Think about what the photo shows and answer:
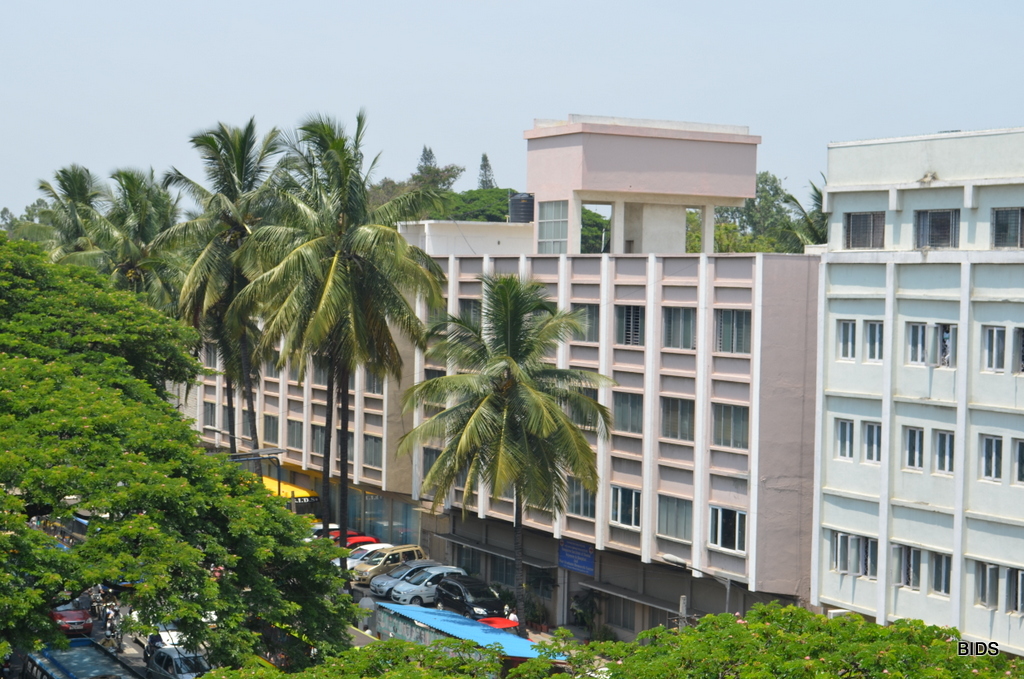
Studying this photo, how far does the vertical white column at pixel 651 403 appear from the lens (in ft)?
122

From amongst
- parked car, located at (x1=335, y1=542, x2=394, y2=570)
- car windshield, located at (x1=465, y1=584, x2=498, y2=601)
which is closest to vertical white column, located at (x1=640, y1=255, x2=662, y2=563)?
car windshield, located at (x1=465, y1=584, x2=498, y2=601)

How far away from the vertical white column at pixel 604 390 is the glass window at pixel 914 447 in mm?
9994

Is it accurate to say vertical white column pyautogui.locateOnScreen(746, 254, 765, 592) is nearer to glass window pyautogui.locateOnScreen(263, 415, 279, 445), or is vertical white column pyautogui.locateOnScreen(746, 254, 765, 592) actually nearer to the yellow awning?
the yellow awning

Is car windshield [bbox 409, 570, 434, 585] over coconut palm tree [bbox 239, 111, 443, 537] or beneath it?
beneath

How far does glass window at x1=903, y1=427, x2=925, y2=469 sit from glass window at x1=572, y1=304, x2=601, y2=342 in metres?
10.8

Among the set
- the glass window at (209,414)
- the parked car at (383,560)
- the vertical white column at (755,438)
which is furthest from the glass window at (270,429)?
the vertical white column at (755,438)

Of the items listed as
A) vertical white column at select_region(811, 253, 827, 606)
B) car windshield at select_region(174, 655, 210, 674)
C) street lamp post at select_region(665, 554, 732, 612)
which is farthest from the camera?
street lamp post at select_region(665, 554, 732, 612)

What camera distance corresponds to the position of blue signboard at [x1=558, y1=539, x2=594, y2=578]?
4094 centimetres

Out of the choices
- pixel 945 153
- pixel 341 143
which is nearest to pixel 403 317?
pixel 341 143

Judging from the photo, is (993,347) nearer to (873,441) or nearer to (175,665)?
(873,441)

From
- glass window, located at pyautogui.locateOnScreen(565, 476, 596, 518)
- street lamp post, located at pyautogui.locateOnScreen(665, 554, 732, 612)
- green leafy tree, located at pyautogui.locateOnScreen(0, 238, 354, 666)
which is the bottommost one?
street lamp post, located at pyautogui.locateOnScreen(665, 554, 732, 612)

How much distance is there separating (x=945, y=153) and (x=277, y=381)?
33810mm

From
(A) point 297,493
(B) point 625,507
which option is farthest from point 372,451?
(B) point 625,507

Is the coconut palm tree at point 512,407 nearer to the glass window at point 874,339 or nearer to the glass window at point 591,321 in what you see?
the glass window at point 591,321
